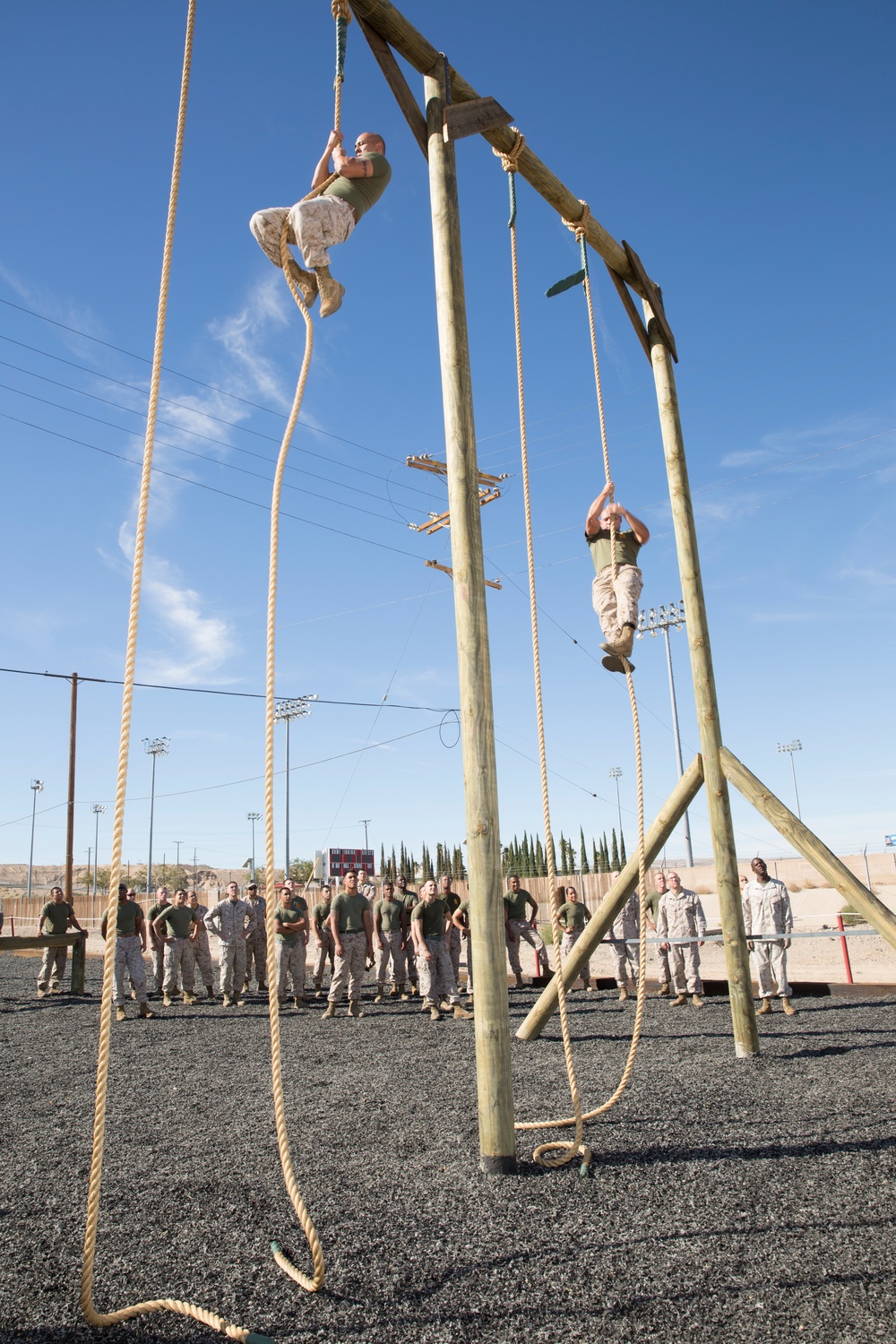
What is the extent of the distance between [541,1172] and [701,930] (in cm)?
731

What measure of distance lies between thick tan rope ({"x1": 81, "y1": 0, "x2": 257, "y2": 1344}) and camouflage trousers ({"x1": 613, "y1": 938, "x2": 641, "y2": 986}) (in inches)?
347

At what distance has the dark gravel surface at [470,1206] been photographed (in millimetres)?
2424

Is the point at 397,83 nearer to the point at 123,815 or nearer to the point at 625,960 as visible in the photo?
the point at 123,815

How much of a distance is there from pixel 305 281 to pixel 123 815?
2271mm

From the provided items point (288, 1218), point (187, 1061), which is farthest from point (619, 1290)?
point (187, 1061)

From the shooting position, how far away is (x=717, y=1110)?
4.49 m

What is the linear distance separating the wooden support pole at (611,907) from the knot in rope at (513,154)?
426cm

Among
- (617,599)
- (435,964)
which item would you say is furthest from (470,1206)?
(435,964)

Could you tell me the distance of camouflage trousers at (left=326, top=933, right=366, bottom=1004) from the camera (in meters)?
9.70


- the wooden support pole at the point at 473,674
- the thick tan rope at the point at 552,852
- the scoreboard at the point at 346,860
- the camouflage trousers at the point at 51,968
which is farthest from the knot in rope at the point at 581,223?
the scoreboard at the point at 346,860

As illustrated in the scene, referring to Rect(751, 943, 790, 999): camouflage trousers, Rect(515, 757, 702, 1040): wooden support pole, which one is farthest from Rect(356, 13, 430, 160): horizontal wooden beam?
Rect(751, 943, 790, 999): camouflage trousers

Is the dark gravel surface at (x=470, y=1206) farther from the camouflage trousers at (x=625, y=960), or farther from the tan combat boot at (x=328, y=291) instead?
the camouflage trousers at (x=625, y=960)

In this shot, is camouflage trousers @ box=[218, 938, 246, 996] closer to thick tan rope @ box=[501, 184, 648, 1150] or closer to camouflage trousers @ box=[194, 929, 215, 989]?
camouflage trousers @ box=[194, 929, 215, 989]

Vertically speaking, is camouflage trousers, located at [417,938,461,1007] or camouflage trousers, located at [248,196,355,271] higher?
camouflage trousers, located at [248,196,355,271]
